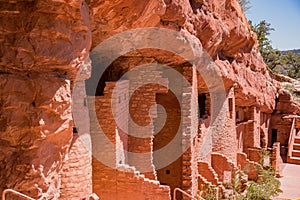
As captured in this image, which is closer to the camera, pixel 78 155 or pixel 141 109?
pixel 78 155

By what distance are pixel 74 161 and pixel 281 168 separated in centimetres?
1427

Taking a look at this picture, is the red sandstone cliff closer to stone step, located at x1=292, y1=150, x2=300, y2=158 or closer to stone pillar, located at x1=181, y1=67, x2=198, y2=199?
stone pillar, located at x1=181, y1=67, x2=198, y2=199

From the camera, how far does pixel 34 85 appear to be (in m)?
3.26

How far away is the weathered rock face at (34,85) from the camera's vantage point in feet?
10.3

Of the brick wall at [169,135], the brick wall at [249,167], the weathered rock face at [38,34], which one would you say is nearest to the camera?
the weathered rock face at [38,34]

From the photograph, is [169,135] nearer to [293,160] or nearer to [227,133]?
[227,133]

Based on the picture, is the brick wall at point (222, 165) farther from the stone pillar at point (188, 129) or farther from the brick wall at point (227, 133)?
the stone pillar at point (188, 129)

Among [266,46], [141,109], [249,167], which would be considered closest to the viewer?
[141,109]

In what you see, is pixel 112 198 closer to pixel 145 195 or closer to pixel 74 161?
pixel 145 195

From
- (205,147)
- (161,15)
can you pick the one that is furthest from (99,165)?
(205,147)

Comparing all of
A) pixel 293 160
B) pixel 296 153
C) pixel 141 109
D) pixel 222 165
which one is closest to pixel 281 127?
pixel 296 153

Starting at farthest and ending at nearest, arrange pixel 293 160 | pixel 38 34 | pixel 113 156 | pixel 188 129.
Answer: pixel 293 160, pixel 188 129, pixel 113 156, pixel 38 34

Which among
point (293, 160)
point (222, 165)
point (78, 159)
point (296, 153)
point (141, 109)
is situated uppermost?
point (141, 109)

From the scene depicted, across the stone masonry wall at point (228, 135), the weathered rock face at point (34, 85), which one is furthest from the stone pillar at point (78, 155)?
the stone masonry wall at point (228, 135)
